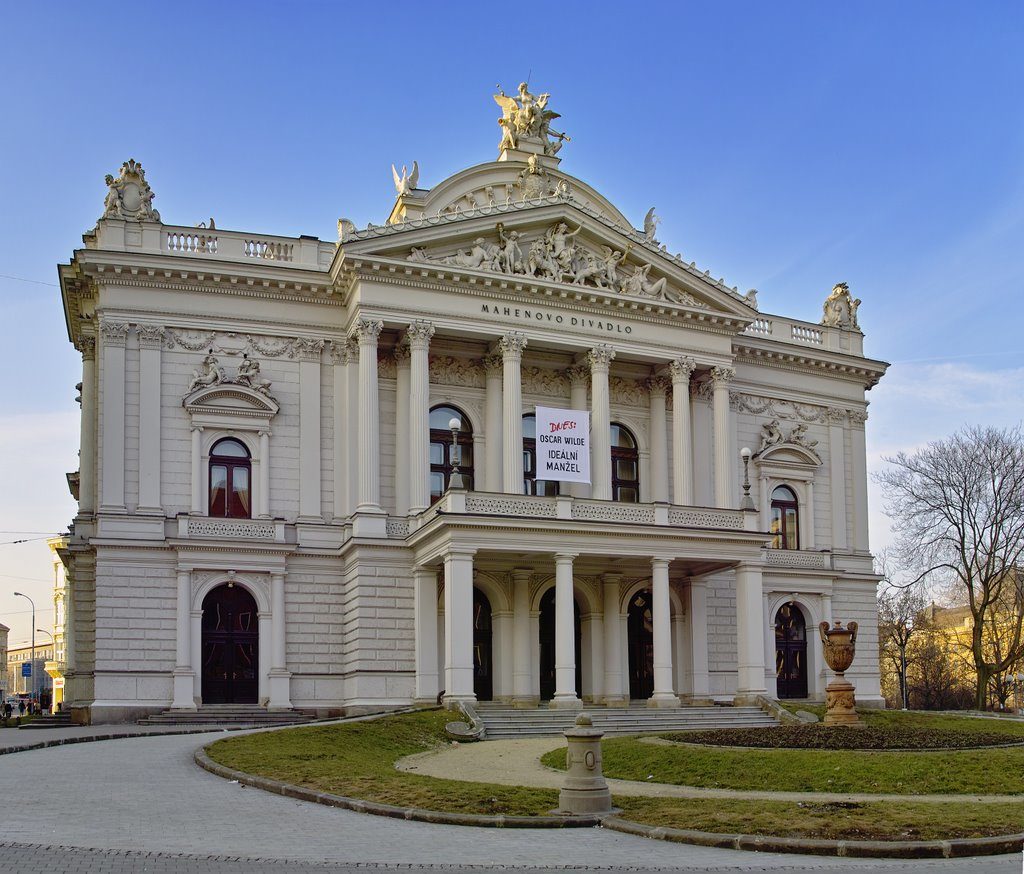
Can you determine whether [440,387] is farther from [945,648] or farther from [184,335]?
[945,648]

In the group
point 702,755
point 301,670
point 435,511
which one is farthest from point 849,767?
point 301,670

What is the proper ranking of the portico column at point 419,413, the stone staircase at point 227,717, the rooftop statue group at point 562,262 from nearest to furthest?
1. the stone staircase at point 227,717
2. the portico column at point 419,413
3. the rooftop statue group at point 562,262

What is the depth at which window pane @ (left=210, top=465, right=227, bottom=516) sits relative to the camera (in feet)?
140

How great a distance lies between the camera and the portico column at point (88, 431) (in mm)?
44969

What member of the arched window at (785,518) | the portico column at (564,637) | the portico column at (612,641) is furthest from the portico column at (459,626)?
the arched window at (785,518)

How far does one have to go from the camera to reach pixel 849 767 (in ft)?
73.7

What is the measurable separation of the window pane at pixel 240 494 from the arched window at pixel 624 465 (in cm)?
1395

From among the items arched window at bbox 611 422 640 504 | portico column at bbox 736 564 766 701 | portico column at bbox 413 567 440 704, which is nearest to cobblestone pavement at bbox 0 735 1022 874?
portico column at bbox 413 567 440 704

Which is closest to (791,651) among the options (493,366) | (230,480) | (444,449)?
(444,449)

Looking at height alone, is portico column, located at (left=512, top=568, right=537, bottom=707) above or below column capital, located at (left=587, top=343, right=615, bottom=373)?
below

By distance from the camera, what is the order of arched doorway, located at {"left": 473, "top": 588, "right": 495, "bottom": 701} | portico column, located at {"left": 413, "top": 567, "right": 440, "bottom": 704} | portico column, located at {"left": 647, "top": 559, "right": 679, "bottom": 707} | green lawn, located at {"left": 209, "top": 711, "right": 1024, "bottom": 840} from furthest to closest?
arched doorway, located at {"left": 473, "top": 588, "right": 495, "bottom": 701}
portico column, located at {"left": 647, "top": 559, "right": 679, "bottom": 707}
portico column, located at {"left": 413, "top": 567, "right": 440, "bottom": 704}
green lawn, located at {"left": 209, "top": 711, "right": 1024, "bottom": 840}

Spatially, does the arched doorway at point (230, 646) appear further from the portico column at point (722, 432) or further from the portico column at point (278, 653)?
the portico column at point (722, 432)

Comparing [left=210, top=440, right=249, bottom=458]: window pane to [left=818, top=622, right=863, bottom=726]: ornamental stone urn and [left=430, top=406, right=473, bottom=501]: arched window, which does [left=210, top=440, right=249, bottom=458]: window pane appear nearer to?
[left=430, top=406, right=473, bottom=501]: arched window

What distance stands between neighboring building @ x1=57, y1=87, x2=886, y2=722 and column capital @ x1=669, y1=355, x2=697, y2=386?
0.35 ft
